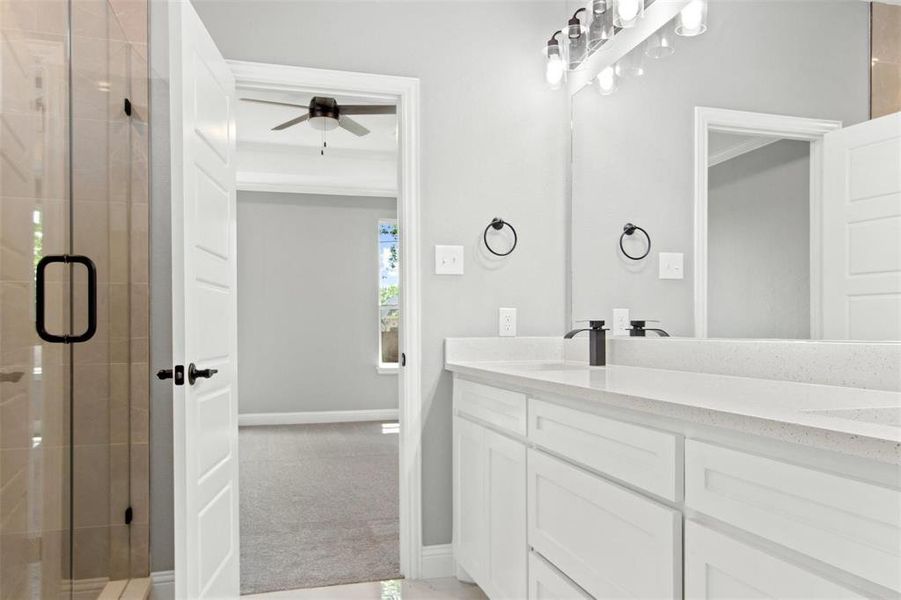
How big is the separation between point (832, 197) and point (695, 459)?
724mm

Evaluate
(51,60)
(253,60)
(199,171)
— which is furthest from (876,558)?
(253,60)

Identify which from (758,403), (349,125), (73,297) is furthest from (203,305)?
(349,125)

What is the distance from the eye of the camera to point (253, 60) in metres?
2.55

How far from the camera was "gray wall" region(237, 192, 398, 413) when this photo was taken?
6430mm

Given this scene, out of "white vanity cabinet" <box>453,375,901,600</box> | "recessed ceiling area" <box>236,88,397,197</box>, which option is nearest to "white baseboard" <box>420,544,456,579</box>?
"white vanity cabinet" <box>453,375,901,600</box>

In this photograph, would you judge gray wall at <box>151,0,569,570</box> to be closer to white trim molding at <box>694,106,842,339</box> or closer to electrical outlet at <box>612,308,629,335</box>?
electrical outlet at <box>612,308,629,335</box>

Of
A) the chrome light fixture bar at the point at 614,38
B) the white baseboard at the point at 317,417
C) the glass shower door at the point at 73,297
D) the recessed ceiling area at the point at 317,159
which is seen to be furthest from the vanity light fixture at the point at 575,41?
the white baseboard at the point at 317,417

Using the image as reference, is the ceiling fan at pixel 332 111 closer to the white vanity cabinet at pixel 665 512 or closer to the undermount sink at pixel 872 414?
the white vanity cabinet at pixel 665 512

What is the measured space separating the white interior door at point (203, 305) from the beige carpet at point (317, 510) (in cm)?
41

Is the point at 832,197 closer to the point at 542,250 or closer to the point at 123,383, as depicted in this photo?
the point at 542,250

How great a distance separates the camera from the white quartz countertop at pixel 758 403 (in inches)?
34.0

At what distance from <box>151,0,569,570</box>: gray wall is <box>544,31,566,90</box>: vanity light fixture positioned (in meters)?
0.14

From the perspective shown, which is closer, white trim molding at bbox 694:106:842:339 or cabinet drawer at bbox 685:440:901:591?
cabinet drawer at bbox 685:440:901:591

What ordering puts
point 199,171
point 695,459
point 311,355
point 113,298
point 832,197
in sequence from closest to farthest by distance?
point 695,459 → point 832,197 → point 199,171 → point 113,298 → point 311,355
